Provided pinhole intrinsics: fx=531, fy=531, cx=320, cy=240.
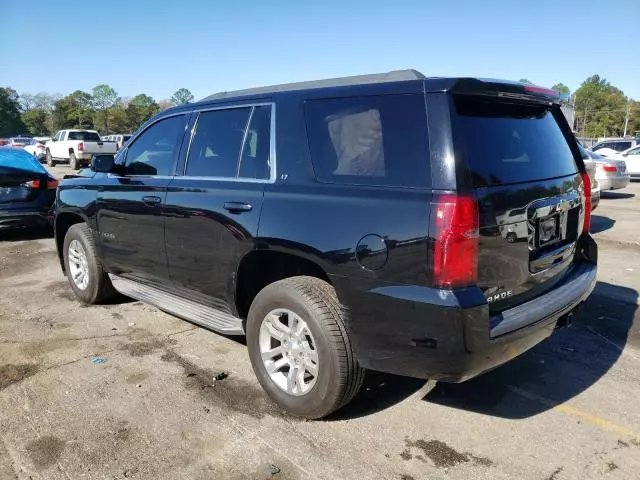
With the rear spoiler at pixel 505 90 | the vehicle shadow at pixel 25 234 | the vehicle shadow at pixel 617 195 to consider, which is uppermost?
the rear spoiler at pixel 505 90

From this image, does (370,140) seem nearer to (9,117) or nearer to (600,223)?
(600,223)

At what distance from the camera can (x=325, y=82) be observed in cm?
331

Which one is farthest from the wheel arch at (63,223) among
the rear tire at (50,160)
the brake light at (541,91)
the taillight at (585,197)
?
the rear tire at (50,160)

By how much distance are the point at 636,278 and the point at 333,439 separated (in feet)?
16.3

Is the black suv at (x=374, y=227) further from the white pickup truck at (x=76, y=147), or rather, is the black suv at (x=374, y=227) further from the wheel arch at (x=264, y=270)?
the white pickup truck at (x=76, y=147)

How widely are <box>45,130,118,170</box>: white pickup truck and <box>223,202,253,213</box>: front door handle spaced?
23.8 metres

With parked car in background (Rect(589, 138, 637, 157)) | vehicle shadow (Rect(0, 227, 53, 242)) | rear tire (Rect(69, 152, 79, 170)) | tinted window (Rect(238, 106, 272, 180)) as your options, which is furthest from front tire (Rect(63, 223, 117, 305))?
rear tire (Rect(69, 152, 79, 170))

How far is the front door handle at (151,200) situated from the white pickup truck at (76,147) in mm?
22768

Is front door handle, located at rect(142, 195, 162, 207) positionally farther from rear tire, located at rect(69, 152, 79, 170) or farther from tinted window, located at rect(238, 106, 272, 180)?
rear tire, located at rect(69, 152, 79, 170)

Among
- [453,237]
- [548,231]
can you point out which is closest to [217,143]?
[453,237]

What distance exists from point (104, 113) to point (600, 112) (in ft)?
326

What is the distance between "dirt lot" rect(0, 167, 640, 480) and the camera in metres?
2.76

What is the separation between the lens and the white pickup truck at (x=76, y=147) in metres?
25.8

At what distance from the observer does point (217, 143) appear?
3.84m
